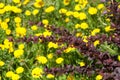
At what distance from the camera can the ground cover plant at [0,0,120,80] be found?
2922 millimetres

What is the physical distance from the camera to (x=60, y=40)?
299 centimetres

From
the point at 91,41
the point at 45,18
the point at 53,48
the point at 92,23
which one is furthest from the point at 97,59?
the point at 45,18

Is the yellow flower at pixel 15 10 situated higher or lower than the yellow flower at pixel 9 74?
higher

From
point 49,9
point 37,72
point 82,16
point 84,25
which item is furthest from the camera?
point 49,9

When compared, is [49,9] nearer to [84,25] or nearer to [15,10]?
→ [15,10]

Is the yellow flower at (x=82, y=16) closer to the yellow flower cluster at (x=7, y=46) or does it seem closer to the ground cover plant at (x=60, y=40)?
the ground cover plant at (x=60, y=40)

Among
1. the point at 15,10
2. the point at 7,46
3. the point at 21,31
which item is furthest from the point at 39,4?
the point at 7,46

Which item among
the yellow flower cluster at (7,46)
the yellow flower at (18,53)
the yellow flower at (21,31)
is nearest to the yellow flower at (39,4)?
the yellow flower at (21,31)

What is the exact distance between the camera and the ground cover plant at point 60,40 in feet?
9.59

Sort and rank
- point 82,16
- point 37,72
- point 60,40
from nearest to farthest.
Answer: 1. point 60,40
2. point 37,72
3. point 82,16

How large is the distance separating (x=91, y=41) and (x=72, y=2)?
154cm

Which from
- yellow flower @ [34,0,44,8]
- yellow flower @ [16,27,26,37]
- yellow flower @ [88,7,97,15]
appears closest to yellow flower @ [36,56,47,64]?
yellow flower @ [16,27,26,37]

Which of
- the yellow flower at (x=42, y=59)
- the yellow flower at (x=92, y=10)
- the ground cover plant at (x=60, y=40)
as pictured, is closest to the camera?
the ground cover plant at (x=60, y=40)

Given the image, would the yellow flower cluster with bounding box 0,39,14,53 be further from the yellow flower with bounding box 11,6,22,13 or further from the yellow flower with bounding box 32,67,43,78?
the yellow flower with bounding box 11,6,22,13
